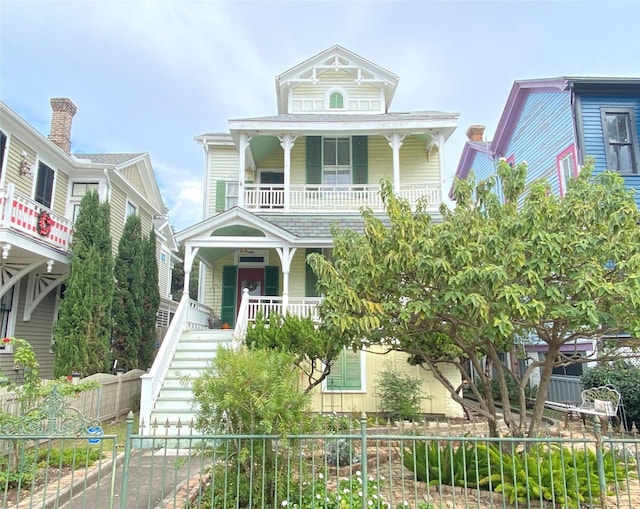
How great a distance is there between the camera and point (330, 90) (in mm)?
16891

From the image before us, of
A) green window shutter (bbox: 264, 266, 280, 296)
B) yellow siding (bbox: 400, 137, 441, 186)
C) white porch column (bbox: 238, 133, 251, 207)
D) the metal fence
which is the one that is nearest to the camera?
the metal fence

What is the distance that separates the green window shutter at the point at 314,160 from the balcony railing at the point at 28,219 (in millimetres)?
8023

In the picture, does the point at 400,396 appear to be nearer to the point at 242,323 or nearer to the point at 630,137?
the point at 242,323

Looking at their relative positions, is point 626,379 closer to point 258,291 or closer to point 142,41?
point 258,291

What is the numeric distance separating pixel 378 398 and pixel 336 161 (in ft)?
27.9

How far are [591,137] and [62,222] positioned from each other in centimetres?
1629

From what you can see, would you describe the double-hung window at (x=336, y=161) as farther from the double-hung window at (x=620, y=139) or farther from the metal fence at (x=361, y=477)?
the metal fence at (x=361, y=477)

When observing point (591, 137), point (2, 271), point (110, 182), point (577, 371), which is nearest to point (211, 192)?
point (110, 182)

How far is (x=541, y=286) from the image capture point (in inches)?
198

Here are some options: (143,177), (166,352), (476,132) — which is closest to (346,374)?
(166,352)

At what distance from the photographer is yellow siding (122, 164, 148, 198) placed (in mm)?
16922

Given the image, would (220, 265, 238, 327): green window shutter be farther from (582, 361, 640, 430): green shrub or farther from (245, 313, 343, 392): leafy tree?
(582, 361, 640, 430): green shrub

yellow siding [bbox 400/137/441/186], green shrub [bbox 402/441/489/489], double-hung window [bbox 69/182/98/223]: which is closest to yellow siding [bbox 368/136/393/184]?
yellow siding [bbox 400/137/441/186]

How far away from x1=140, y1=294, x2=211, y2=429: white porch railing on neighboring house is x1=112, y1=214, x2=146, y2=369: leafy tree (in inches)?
98.8
